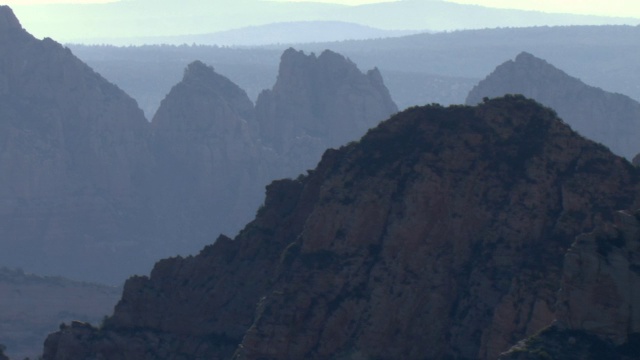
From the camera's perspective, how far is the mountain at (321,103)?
506ft

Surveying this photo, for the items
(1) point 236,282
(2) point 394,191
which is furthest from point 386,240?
(1) point 236,282

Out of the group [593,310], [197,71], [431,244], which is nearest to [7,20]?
[197,71]

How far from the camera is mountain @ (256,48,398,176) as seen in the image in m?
154

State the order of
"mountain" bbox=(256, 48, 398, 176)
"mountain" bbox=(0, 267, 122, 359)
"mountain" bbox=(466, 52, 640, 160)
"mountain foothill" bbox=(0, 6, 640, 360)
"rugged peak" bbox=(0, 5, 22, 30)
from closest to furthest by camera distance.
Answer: "mountain foothill" bbox=(0, 6, 640, 360)
"mountain" bbox=(0, 267, 122, 359)
"mountain" bbox=(466, 52, 640, 160)
"rugged peak" bbox=(0, 5, 22, 30)
"mountain" bbox=(256, 48, 398, 176)

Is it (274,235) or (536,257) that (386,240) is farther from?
(274,235)

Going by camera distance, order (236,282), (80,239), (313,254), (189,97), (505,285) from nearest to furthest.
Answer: (505,285)
(313,254)
(236,282)
(80,239)
(189,97)

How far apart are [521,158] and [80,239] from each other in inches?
3774

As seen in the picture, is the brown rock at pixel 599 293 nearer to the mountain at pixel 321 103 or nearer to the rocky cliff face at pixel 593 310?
the rocky cliff face at pixel 593 310

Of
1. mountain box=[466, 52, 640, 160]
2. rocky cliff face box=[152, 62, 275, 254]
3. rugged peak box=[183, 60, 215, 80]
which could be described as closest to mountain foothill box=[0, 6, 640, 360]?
mountain box=[466, 52, 640, 160]

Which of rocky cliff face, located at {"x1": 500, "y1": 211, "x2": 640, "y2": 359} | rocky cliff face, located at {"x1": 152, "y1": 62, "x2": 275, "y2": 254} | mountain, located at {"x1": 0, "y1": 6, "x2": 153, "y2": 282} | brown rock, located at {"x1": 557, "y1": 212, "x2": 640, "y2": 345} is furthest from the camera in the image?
rocky cliff face, located at {"x1": 152, "y1": 62, "x2": 275, "y2": 254}

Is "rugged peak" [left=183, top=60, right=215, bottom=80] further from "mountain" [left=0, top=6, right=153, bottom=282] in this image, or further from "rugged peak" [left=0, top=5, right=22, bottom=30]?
"rugged peak" [left=0, top=5, right=22, bottom=30]

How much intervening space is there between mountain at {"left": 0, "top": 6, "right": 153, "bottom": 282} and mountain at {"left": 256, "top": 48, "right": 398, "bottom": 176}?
13.1 metres

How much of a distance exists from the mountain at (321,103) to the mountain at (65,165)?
13.1 m

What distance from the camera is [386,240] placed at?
3938 cm
